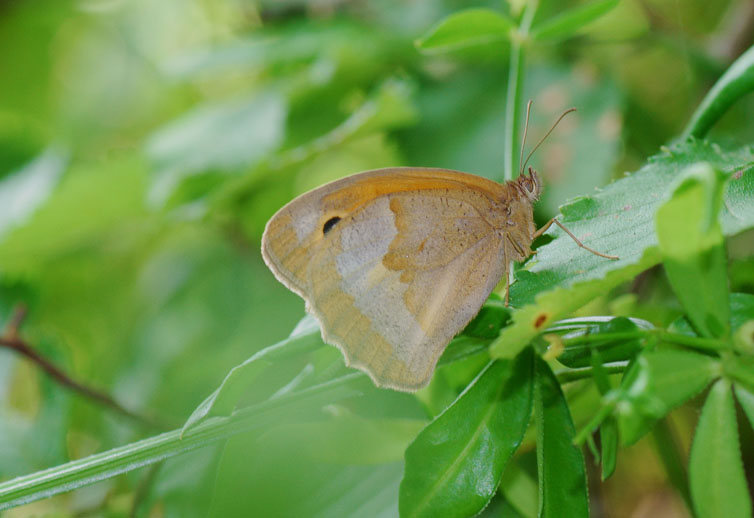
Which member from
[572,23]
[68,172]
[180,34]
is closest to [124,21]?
[180,34]

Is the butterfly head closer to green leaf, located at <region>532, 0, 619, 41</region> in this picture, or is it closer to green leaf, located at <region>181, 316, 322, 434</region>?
green leaf, located at <region>532, 0, 619, 41</region>

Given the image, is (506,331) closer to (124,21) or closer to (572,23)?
(572,23)

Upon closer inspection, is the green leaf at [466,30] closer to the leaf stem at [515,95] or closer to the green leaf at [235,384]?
the leaf stem at [515,95]

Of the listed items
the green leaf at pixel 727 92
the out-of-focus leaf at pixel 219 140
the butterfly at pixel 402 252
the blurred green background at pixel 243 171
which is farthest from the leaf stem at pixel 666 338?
the out-of-focus leaf at pixel 219 140

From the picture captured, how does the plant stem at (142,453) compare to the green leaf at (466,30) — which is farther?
the green leaf at (466,30)

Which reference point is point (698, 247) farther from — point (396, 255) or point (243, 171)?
point (243, 171)

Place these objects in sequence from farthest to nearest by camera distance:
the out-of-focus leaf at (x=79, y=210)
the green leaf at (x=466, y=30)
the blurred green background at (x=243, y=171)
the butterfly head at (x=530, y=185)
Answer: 1. the out-of-focus leaf at (x=79, y=210)
2. the blurred green background at (x=243, y=171)
3. the butterfly head at (x=530, y=185)
4. the green leaf at (x=466, y=30)
